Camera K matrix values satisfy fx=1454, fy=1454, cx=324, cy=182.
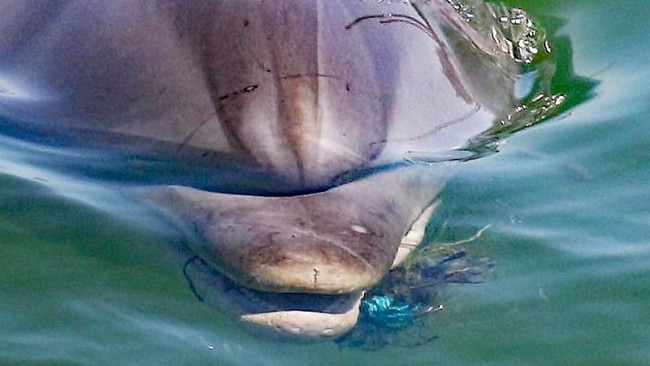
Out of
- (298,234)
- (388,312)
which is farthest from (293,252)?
(388,312)

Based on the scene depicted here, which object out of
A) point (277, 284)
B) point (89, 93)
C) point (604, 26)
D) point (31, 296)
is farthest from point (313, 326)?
point (604, 26)

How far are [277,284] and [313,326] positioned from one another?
154 millimetres

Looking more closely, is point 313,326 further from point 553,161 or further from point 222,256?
point 553,161

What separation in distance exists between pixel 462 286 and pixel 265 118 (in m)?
0.69

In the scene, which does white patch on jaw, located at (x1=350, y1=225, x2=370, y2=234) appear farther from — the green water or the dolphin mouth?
the green water

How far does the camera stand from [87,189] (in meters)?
4.14

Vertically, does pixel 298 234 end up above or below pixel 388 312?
above

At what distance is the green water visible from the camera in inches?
139

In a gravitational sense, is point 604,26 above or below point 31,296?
above

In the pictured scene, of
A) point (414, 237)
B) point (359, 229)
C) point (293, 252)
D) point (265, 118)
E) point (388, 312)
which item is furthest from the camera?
point (414, 237)

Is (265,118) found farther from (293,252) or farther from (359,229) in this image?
(293,252)

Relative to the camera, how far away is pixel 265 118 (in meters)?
3.86

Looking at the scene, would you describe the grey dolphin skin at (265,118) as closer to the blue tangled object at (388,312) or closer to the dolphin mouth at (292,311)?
the dolphin mouth at (292,311)

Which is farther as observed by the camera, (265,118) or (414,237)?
(414,237)
